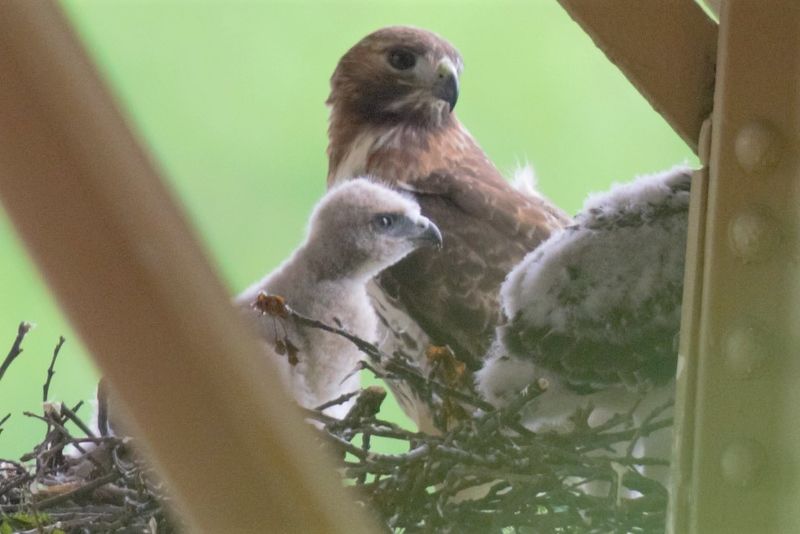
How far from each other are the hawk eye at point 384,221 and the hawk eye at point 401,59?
0.47 feet

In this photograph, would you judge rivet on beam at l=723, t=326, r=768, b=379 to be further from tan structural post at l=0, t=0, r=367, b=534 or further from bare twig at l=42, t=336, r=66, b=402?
bare twig at l=42, t=336, r=66, b=402

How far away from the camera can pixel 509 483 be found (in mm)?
680

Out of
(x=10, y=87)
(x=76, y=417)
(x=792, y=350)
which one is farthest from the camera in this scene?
(x=76, y=417)

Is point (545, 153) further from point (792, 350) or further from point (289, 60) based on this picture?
point (792, 350)

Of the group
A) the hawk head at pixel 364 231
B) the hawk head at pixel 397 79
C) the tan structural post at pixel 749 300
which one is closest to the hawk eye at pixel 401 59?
the hawk head at pixel 397 79

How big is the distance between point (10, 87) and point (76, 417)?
1.98 feet

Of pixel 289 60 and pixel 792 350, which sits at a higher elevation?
pixel 289 60

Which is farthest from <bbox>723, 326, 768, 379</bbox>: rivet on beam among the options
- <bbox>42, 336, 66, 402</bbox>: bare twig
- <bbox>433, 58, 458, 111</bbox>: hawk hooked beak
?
<bbox>42, 336, 66, 402</bbox>: bare twig

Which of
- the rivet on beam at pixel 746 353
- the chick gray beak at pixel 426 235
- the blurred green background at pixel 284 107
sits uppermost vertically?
the blurred green background at pixel 284 107

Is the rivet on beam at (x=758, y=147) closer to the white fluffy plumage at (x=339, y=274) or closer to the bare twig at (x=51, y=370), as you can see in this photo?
the white fluffy plumage at (x=339, y=274)

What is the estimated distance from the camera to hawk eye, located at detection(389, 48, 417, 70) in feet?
2.74

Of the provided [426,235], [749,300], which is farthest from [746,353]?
[426,235]

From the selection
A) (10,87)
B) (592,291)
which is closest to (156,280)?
(10,87)

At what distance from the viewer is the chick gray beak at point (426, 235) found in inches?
31.4
